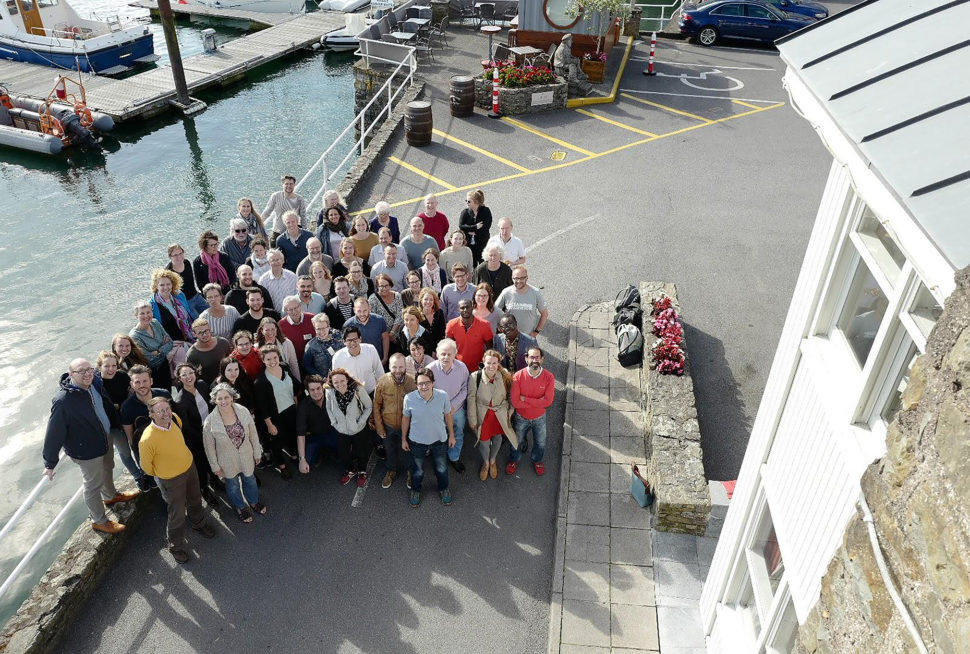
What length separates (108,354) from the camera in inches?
277

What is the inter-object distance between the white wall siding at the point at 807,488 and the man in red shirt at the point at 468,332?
3.77 metres

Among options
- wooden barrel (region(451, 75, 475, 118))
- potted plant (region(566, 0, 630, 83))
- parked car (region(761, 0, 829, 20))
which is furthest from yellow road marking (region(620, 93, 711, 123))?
parked car (region(761, 0, 829, 20))

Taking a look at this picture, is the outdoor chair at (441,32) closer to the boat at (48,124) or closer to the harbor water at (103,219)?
the harbor water at (103,219)

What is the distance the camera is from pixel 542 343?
1029 centimetres

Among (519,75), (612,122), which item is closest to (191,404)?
(519,75)

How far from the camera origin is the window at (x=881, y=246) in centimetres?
346

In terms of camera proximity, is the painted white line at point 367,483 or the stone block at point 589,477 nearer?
the painted white line at point 367,483

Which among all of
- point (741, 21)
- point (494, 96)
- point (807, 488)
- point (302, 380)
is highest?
point (807, 488)

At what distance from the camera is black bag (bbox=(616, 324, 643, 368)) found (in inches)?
379

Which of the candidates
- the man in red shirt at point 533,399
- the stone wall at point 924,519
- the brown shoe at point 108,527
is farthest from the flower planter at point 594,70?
the stone wall at point 924,519

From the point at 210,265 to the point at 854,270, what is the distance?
7390mm

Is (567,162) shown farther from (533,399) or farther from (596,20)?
(533,399)

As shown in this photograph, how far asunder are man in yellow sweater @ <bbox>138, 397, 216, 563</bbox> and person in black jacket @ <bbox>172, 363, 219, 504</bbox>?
0.14 m

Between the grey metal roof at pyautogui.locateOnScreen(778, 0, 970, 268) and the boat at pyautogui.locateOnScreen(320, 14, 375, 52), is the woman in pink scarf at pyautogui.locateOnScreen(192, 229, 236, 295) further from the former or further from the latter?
the boat at pyautogui.locateOnScreen(320, 14, 375, 52)
